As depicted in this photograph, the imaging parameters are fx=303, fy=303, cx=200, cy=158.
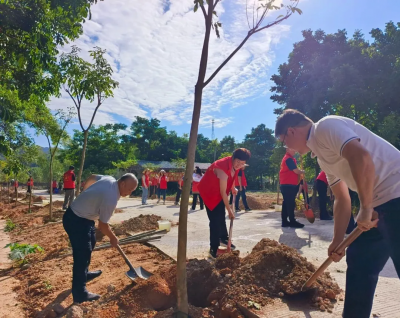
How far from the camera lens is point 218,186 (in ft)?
13.9

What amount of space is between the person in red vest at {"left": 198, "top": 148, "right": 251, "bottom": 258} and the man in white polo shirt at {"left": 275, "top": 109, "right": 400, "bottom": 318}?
187 centimetres

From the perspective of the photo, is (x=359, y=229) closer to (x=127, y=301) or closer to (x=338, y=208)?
(x=338, y=208)

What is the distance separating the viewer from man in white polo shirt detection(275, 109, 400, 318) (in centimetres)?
178

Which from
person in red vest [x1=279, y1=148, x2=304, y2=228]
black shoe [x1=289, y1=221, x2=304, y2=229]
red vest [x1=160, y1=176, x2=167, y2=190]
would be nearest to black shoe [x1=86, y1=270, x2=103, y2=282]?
person in red vest [x1=279, y1=148, x2=304, y2=228]

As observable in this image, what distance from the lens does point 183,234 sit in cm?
239

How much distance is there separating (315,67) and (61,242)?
13.2 m

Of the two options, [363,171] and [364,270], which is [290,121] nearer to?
[363,171]

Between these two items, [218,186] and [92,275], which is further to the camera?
[218,186]

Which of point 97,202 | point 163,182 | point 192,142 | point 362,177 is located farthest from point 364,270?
point 163,182

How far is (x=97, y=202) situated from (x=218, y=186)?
165 centimetres

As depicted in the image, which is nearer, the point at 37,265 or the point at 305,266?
the point at 305,266

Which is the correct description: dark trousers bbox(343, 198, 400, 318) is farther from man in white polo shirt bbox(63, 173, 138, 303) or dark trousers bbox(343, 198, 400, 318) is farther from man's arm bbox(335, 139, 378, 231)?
man in white polo shirt bbox(63, 173, 138, 303)

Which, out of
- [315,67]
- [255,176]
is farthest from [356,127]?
[255,176]

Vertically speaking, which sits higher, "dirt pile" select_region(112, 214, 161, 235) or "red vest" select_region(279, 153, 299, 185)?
"red vest" select_region(279, 153, 299, 185)
